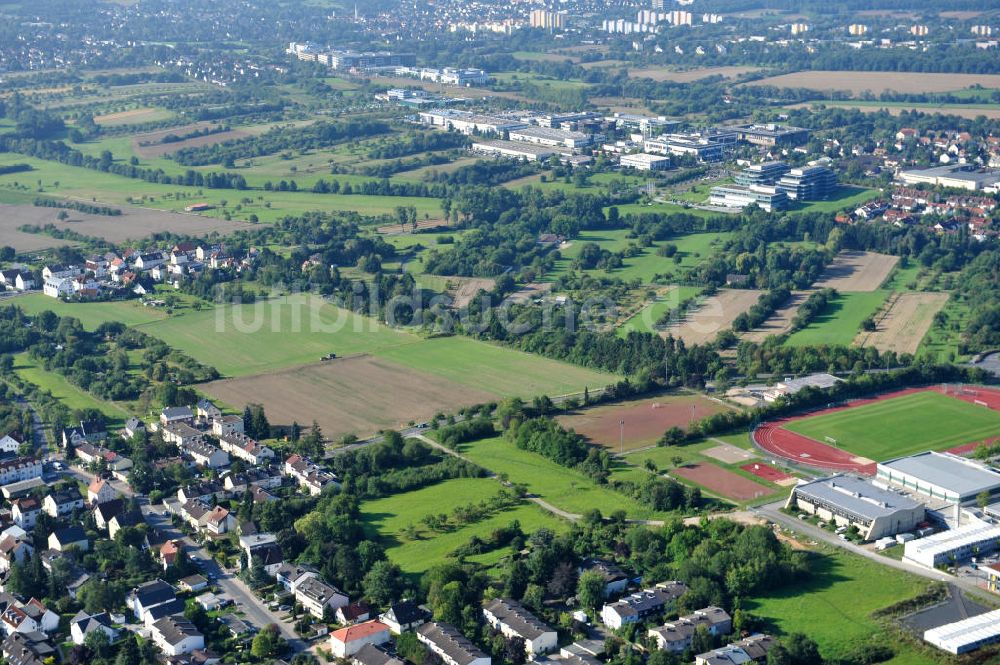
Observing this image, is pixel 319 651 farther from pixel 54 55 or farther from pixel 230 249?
pixel 54 55

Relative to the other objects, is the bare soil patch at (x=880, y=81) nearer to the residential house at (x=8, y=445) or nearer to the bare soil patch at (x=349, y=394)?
the bare soil patch at (x=349, y=394)

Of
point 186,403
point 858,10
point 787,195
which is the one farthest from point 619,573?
point 858,10

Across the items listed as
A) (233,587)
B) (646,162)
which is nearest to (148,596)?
→ (233,587)

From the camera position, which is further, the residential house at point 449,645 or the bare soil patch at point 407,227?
the bare soil patch at point 407,227

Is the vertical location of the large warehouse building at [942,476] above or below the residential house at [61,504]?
above

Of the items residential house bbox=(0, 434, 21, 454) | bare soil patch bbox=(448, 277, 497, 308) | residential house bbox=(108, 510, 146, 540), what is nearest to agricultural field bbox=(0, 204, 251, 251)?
bare soil patch bbox=(448, 277, 497, 308)

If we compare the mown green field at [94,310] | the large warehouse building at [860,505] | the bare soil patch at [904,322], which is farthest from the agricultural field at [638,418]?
the mown green field at [94,310]

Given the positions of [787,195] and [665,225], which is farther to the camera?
[787,195]
